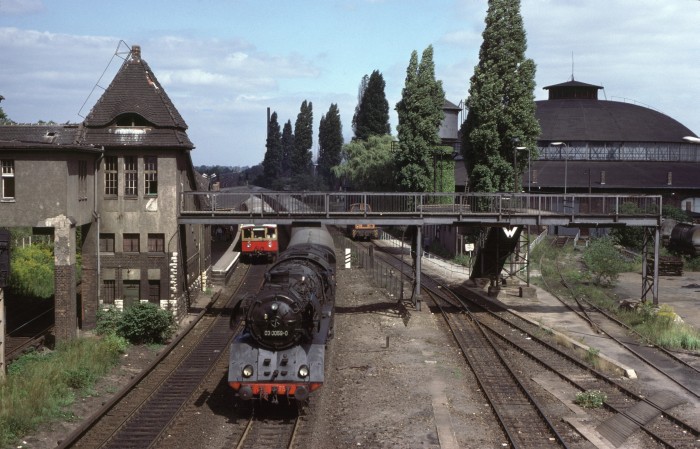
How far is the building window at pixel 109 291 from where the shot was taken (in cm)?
3097

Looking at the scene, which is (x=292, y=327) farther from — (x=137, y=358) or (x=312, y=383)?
(x=137, y=358)

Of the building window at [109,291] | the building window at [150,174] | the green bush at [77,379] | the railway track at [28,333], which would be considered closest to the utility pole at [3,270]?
the green bush at [77,379]

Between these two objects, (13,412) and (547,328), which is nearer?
(13,412)

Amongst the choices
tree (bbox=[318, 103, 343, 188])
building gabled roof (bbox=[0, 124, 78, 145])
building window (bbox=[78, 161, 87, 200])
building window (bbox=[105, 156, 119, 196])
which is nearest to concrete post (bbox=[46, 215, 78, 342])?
building window (bbox=[78, 161, 87, 200])

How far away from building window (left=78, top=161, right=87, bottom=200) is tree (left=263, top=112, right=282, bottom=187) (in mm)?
124682

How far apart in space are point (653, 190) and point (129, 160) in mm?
62091

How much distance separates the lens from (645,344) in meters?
28.5

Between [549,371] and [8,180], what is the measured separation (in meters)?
21.2

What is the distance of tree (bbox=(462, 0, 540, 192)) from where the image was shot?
51938 millimetres

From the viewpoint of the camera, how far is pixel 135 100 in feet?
103

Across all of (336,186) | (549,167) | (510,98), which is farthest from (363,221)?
(336,186)

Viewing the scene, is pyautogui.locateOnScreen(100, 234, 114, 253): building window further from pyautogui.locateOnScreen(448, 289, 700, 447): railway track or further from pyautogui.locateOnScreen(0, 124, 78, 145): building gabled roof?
pyautogui.locateOnScreen(448, 289, 700, 447): railway track

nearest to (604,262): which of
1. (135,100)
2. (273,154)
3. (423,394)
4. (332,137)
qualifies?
(423,394)

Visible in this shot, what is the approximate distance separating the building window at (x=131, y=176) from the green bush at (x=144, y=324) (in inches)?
239
